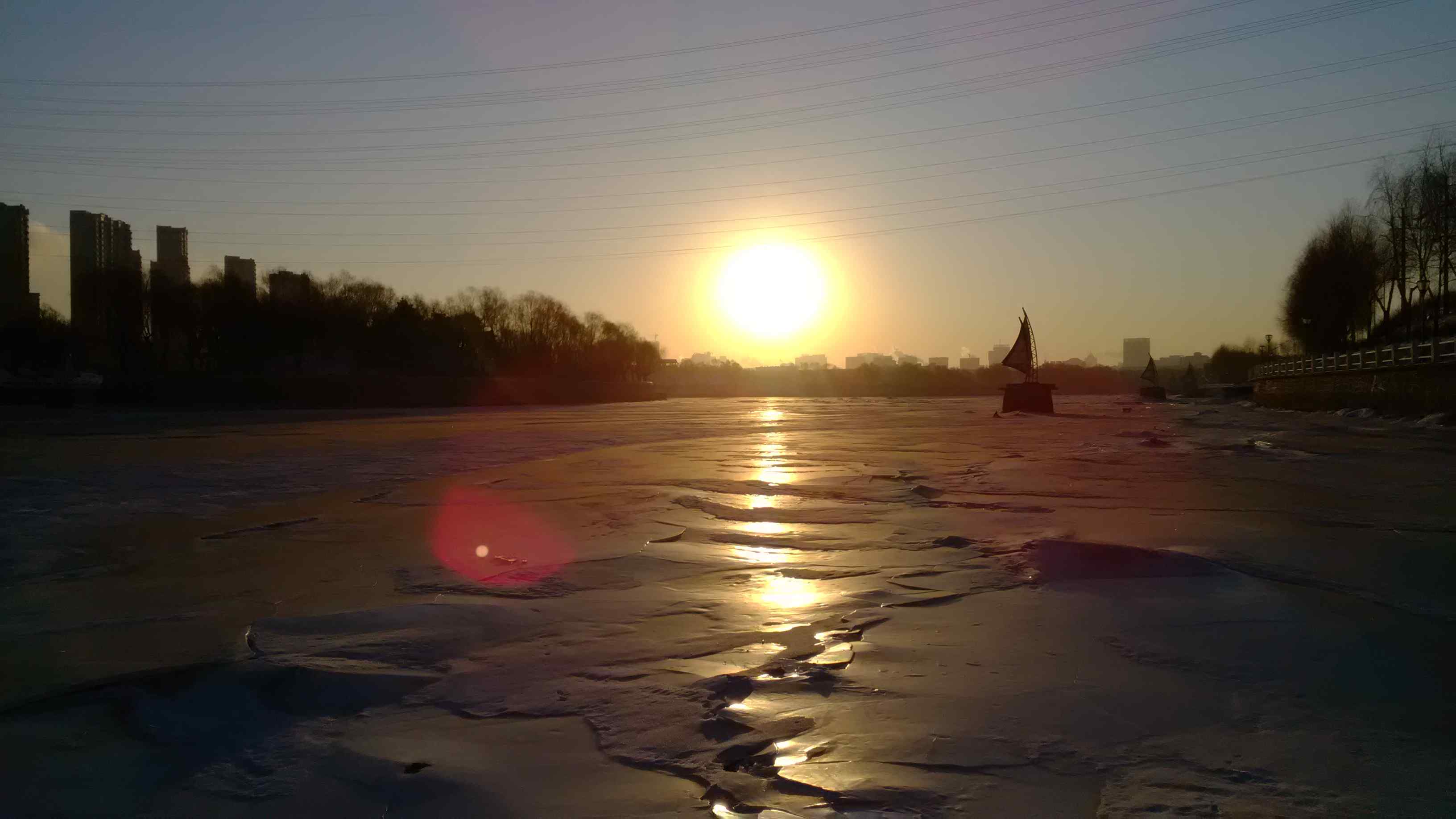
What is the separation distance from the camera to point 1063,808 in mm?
3381

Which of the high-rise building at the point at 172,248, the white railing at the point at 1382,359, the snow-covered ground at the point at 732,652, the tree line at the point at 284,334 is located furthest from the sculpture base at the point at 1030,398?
the high-rise building at the point at 172,248

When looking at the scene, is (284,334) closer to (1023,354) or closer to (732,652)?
(1023,354)

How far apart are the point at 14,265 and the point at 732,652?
269ft

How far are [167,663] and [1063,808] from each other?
4.35 metres

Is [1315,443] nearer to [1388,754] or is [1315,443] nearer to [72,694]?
[1388,754]

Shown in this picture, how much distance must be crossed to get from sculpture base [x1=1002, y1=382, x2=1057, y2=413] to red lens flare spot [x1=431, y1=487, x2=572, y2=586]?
34.1m

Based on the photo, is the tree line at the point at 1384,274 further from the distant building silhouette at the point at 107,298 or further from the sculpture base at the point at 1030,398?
the distant building silhouette at the point at 107,298

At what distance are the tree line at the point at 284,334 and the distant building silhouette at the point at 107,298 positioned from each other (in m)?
0.10

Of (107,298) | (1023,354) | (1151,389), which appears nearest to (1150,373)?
(1151,389)

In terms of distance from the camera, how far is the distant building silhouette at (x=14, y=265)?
67.6 meters

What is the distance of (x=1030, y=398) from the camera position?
42188mm

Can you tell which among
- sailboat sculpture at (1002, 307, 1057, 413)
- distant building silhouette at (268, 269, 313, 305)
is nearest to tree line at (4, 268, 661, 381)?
distant building silhouette at (268, 269, 313, 305)

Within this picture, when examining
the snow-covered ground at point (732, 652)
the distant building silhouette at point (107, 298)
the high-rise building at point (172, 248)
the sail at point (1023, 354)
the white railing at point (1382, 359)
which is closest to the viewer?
the snow-covered ground at point (732, 652)

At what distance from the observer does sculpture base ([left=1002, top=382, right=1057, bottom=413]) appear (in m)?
42.0
